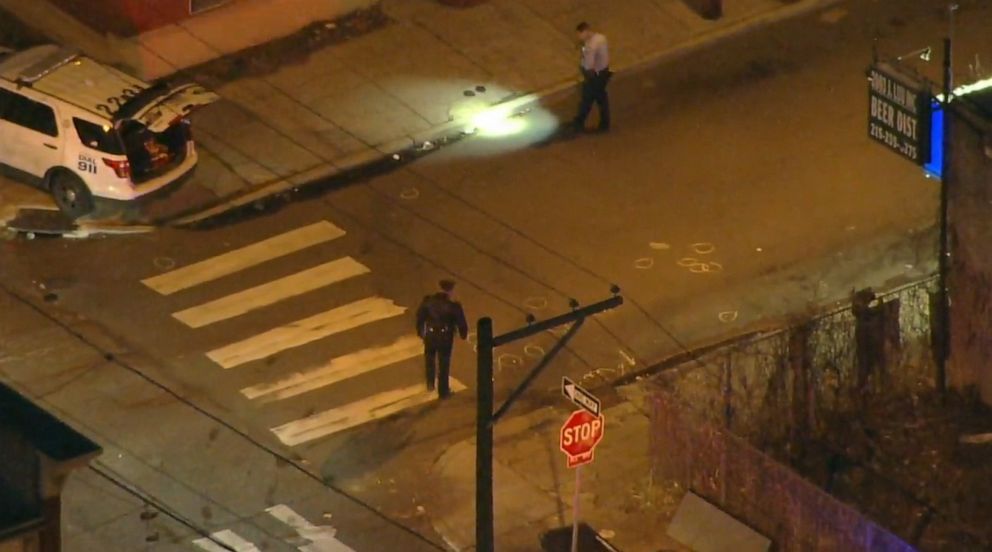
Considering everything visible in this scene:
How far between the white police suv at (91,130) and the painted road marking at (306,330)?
3113mm

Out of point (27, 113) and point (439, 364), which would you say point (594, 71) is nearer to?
point (439, 364)

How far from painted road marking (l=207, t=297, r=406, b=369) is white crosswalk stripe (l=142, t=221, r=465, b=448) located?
11 mm

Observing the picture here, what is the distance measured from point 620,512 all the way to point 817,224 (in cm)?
614

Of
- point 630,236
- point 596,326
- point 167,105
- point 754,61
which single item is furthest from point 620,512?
point 754,61

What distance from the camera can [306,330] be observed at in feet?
87.2

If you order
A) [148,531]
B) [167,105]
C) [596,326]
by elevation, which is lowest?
[148,531]

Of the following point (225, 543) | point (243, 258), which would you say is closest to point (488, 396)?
point (225, 543)

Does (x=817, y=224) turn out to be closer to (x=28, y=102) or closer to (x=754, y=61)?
(x=754, y=61)

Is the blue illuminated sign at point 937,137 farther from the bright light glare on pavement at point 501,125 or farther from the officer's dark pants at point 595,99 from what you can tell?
the bright light glare on pavement at point 501,125

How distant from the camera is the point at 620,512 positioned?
23.7m

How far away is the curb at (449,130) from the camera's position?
2914 centimetres

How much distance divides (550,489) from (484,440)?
10.4 feet

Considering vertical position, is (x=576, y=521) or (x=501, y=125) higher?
(x=501, y=125)

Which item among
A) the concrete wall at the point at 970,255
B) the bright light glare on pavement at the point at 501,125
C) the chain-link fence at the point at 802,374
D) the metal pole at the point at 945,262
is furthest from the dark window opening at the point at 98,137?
the concrete wall at the point at 970,255
